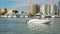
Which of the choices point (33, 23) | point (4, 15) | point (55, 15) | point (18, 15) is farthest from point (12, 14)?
point (33, 23)

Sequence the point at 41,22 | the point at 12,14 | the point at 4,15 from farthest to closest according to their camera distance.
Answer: the point at 4,15 < the point at 12,14 < the point at 41,22

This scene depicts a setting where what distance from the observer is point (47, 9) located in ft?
584

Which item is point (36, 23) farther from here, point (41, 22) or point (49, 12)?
point (49, 12)

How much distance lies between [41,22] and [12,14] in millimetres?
106394

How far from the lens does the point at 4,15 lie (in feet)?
562

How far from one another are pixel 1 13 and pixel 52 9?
4467cm

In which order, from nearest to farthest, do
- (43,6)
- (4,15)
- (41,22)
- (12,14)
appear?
(41,22) → (12,14) → (4,15) → (43,6)

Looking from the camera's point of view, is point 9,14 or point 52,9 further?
point 52,9

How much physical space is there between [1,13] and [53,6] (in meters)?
46.5

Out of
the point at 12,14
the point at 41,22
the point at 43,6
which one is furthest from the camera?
the point at 43,6

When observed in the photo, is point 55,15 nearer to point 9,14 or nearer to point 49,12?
point 49,12

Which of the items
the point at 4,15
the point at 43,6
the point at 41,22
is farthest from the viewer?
the point at 43,6

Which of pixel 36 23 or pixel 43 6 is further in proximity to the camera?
pixel 43 6

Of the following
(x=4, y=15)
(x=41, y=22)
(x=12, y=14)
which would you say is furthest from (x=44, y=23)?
(x=4, y=15)
